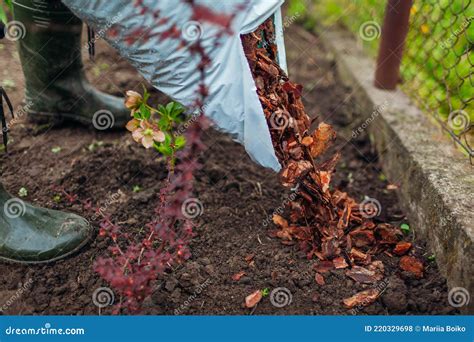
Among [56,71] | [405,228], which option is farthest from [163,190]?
[56,71]

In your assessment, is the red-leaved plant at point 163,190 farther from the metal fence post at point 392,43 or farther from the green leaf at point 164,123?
the metal fence post at point 392,43

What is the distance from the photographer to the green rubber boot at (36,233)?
190 cm

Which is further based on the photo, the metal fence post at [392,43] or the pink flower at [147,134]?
the metal fence post at [392,43]

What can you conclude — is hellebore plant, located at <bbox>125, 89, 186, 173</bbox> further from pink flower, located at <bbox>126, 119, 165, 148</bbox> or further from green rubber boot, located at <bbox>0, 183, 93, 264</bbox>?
green rubber boot, located at <bbox>0, 183, 93, 264</bbox>

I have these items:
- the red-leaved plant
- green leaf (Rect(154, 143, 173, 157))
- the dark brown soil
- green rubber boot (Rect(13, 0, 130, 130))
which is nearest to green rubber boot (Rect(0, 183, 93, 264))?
the dark brown soil

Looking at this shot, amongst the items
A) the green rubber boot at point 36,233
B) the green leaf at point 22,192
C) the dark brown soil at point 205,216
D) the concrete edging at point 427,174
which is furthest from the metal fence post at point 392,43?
the green leaf at point 22,192

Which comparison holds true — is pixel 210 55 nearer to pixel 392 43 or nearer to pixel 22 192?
pixel 22 192

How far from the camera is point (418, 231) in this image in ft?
6.89

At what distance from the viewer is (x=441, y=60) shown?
2.57 metres

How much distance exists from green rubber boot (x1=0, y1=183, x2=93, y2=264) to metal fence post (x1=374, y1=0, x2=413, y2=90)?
1744 millimetres

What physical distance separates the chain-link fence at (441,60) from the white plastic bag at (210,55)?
91 centimetres

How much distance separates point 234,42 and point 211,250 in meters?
0.74

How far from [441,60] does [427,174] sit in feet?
2.45

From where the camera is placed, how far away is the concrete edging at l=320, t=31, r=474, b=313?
177 centimetres
